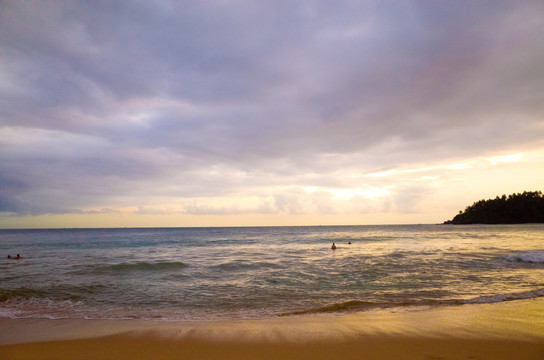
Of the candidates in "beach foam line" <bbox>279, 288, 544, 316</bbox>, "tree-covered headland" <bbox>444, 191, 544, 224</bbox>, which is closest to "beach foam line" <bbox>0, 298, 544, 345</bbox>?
"beach foam line" <bbox>279, 288, 544, 316</bbox>

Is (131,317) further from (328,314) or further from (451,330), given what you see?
(451,330)

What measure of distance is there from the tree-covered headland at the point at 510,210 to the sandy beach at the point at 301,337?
15078 centimetres

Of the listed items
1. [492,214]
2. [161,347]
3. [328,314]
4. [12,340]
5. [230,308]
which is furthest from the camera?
[492,214]

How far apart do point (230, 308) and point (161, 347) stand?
16.0ft

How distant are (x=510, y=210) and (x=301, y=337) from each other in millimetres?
160234

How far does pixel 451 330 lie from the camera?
7215mm

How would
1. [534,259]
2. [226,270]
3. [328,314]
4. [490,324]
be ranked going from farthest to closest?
[534,259]
[226,270]
[328,314]
[490,324]

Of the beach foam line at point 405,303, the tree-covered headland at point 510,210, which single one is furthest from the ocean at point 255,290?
the tree-covered headland at point 510,210

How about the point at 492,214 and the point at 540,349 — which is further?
the point at 492,214

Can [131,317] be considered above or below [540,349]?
below

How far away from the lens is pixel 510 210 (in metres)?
130

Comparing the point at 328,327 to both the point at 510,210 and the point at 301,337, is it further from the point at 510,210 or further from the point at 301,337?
the point at 510,210

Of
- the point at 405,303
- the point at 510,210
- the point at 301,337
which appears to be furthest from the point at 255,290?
the point at 510,210

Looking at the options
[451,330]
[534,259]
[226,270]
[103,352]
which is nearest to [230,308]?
[103,352]
